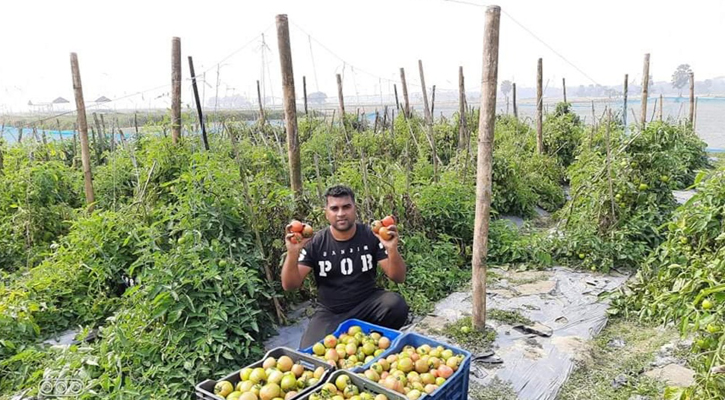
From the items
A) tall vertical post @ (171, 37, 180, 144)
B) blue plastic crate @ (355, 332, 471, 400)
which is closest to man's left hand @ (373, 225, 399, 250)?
blue plastic crate @ (355, 332, 471, 400)

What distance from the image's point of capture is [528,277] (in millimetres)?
4543

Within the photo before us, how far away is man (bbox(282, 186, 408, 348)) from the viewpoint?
2.99 metres

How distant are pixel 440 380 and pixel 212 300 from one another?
5.00 feet

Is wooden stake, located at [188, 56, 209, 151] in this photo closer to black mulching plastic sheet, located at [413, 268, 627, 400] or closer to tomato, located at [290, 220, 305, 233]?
tomato, located at [290, 220, 305, 233]

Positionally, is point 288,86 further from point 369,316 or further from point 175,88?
point 369,316

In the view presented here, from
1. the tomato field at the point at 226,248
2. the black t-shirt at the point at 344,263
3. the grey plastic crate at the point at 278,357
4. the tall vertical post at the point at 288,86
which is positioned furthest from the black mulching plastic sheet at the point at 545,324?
the tall vertical post at the point at 288,86

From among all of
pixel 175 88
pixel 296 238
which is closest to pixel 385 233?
pixel 296 238

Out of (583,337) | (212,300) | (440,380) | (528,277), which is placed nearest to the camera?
(440,380)

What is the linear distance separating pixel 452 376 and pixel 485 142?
4.97 feet

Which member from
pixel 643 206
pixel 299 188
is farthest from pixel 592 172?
pixel 299 188

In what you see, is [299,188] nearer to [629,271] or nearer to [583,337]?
[583,337]

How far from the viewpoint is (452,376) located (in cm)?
221

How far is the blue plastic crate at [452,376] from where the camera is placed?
2.17 meters

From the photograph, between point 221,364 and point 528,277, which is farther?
point 528,277
